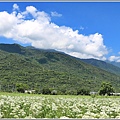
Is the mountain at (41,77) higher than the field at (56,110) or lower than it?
higher

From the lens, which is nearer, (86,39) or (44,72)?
(86,39)

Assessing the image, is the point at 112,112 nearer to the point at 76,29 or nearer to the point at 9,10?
the point at 76,29

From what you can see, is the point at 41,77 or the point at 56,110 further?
the point at 41,77

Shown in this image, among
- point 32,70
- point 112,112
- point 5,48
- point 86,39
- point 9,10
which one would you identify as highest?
point 5,48

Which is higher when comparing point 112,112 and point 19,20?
point 19,20

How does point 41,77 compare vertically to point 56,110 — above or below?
above

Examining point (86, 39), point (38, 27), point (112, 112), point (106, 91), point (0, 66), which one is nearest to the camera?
point (112, 112)

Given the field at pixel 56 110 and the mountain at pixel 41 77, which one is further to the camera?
the mountain at pixel 41 77

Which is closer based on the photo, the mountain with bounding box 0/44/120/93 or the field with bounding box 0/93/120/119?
the field with bounding box 0/93/120/119

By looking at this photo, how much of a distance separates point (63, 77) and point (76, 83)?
634cm

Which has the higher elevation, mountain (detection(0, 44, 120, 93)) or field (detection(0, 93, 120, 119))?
mountain (detection(0, 44, 120, 93))

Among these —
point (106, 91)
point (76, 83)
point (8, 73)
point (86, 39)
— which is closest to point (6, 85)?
point (8, 73)

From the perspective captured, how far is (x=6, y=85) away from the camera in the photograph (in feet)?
189

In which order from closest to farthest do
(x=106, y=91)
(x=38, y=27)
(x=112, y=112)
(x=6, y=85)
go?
(x=112, y=112), (x=38, y=27), (x=106, y=91), (x=6, y=85)
